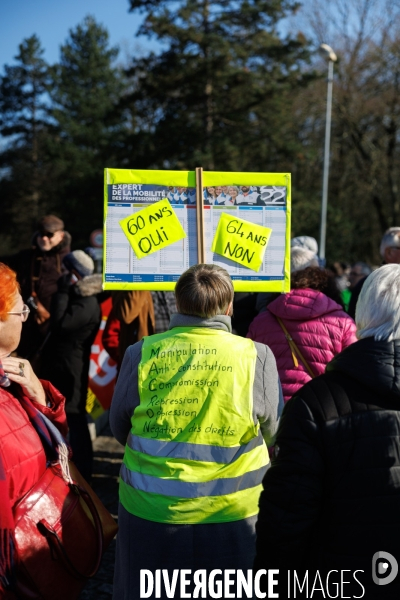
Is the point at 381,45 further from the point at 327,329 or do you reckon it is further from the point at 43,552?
the point at 43,552

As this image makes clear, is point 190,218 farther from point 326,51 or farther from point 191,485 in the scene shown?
point 326,51

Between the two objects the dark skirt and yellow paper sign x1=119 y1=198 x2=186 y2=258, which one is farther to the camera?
yellow paper sign x1=119 y1=198 x2=186 y2=258

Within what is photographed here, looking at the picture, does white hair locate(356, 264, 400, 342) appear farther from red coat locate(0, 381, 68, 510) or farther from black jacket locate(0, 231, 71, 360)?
black jacket locate(0, 231, 71, 360)

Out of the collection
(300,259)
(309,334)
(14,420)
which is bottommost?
(14,420)

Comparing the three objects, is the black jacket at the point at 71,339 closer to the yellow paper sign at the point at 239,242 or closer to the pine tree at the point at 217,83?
the yellow paper sign at the point at 239,242

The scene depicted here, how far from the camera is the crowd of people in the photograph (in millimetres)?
2100

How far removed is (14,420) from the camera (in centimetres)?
243

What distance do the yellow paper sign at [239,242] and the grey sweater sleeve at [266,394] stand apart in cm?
128

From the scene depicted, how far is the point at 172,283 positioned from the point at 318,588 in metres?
2.10

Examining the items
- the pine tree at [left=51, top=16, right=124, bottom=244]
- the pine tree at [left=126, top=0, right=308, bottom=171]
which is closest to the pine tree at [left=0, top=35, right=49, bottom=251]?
the pine tree at [left=51, top=16, right=124, bottom=244]

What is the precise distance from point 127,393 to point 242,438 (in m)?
0.46

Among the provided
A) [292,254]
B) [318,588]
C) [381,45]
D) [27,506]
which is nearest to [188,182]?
[292,254]

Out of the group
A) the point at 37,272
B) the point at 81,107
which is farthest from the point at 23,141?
the point at 37,272

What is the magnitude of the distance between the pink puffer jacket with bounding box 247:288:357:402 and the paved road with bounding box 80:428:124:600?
1.56m
